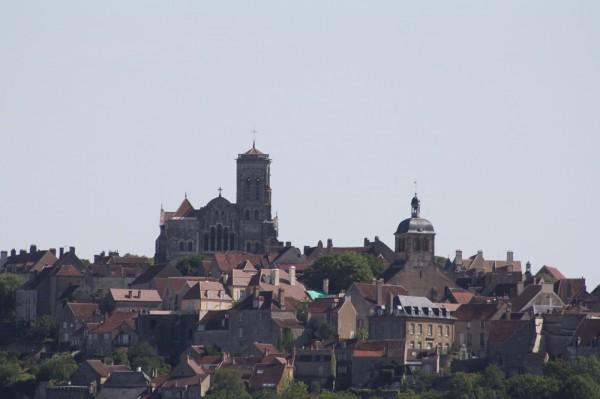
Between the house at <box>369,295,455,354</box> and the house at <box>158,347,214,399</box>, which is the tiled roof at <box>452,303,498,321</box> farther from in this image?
the house at <box>158,347,214,399</box>

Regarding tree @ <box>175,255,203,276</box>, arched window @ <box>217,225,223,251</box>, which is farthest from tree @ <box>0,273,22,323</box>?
arched window @ <box>217,225,223,251</box>

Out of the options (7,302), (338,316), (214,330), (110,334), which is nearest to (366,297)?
(338,316)

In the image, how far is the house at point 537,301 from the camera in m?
137

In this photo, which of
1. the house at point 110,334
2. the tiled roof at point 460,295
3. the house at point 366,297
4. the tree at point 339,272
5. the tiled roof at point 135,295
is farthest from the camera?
the tiled roof at point 135,295

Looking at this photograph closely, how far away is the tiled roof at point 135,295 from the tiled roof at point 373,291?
12.1 meters

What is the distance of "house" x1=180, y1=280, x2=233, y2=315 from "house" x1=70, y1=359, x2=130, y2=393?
246 inches

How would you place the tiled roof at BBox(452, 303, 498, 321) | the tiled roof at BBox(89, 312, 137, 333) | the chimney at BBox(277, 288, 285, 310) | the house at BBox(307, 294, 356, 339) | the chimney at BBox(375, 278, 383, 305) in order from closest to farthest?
the tiled roof at BBox(452, 303, 498, 321)
the house at BBox(307, 294, 356, 339)
the chimney at BBox(277, 288, 285, 310)
the chimney at BBox(375, 278, 383, 305)
the tiled roof at BBox(89, 312, 137, 333)

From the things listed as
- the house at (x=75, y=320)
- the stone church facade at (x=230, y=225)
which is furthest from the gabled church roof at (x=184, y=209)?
the house at (x=75, y=320)

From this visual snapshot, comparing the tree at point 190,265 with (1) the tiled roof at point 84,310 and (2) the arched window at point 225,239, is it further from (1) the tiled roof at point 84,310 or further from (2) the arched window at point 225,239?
(1) the tiled roof at point 84,310

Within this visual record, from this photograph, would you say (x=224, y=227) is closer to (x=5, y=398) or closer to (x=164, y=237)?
(x=164, y=237)

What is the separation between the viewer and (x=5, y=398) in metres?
140

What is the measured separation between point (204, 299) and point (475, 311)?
1448cm

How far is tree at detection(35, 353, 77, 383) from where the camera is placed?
13900 cm

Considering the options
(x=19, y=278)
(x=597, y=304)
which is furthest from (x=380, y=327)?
(x=19, y=278)
